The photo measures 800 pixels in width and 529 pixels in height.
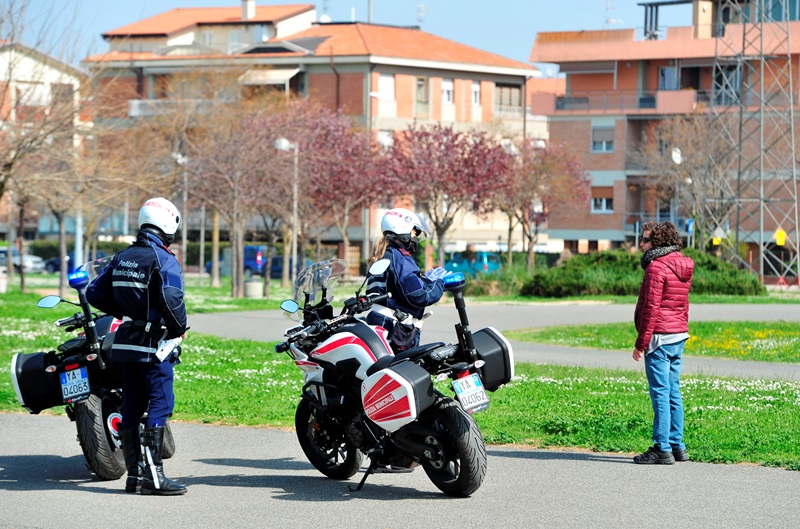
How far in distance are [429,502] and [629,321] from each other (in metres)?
18.7

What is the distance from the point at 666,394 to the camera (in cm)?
921

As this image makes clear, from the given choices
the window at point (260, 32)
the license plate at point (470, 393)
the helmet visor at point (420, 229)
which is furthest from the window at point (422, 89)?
the license plate at point (470, 393)

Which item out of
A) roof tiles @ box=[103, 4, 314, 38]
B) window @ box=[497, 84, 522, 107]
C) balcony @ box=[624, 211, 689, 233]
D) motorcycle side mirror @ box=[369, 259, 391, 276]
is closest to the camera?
motorcycle side mirror @ box=[369, 259, 391, 276]

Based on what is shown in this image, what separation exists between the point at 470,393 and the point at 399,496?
872 mm

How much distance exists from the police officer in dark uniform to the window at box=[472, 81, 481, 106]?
227 ft

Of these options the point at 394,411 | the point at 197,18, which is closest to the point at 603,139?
the point at 197,18

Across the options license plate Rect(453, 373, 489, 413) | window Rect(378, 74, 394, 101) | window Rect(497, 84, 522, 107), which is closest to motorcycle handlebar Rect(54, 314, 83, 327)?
license plate Rect(453, 373, 489, 413)

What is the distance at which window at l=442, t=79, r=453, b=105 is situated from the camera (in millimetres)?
75375

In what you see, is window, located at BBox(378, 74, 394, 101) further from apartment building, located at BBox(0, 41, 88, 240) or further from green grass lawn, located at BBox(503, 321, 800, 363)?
green grass lawn, located at BBox(503, 321, 800, 363)

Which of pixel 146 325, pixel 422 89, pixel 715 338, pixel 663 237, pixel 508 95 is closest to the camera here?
pixel 146 325

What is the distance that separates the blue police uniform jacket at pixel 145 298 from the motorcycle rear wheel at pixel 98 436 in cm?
66

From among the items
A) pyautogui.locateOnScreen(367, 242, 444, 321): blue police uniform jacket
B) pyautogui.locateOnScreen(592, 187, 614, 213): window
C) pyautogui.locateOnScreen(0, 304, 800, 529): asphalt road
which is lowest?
pyautogui.locateOnScreen(0, 304, 800, 529): asphalt road

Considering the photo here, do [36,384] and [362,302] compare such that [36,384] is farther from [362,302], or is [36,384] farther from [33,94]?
[33,94]

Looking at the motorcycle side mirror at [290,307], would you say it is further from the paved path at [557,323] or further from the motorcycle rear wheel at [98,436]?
the paved path at [557,323]
